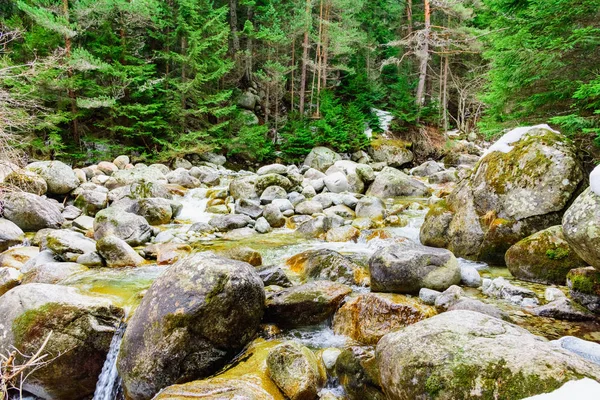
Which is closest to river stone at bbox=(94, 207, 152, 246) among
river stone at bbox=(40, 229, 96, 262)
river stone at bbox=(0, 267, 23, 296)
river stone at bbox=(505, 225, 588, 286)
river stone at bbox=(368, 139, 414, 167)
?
river stone at bbox=(40, 229, 96, 262)

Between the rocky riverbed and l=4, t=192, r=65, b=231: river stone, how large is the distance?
54 cm

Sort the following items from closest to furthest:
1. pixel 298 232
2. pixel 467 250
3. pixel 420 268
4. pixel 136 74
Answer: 1. pixel 420 268
2. pixel 467 250
3. pixel 298 232
4. pixel 136 74

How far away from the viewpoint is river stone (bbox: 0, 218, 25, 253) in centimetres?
717

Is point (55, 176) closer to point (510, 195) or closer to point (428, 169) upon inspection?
point (510, 195)

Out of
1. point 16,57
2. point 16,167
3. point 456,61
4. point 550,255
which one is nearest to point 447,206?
point 550,255

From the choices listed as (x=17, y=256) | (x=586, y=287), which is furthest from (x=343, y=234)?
(x=17, y=256)

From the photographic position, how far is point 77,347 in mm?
3652

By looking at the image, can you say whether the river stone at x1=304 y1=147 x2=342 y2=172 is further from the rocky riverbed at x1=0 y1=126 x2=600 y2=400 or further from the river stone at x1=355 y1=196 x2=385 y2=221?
the rocky riverbed at x1=0 y1=126 x2=600 y2=400

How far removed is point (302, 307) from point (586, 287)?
121 inches

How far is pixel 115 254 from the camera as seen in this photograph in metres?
6.23

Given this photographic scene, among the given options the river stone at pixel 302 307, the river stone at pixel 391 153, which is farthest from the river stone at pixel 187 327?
the river stone at pixel 391 153

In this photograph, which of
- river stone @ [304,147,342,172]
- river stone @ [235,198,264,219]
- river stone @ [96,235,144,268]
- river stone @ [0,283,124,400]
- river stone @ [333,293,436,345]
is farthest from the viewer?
river stone @ [304,147,342,172]

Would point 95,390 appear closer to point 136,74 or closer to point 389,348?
Answer: point 389,348

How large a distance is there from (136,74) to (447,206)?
15.6m
